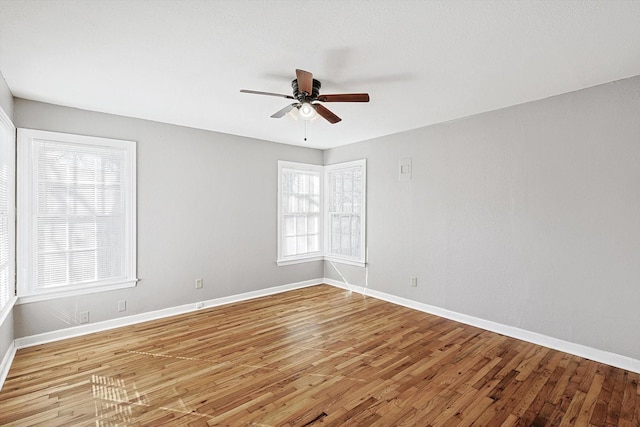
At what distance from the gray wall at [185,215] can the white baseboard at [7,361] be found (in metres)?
0.20

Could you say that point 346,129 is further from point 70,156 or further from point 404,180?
point 70,156

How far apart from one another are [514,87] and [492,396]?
2708 mm

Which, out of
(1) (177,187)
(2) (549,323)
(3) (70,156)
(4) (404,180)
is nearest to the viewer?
(2) (549,323)

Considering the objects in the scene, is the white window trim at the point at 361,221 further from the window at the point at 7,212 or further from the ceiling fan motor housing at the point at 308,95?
the window at the point at 7,212

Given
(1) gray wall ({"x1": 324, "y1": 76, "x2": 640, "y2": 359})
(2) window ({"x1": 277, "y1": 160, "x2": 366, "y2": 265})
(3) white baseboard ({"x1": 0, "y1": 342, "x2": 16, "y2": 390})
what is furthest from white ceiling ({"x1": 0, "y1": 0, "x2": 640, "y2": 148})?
(3) white baseboard ({"x1": 0, "y1": 342, "x2": 16, "y2": 390})

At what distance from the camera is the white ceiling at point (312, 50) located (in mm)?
1829

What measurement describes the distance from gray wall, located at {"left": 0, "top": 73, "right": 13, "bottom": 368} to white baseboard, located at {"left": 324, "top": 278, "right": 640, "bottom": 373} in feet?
14.1

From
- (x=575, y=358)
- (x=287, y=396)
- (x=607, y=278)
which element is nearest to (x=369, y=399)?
(x=287, y=396)

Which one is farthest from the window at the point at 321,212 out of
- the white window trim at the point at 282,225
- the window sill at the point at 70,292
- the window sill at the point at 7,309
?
the window sill at the point at 7,309

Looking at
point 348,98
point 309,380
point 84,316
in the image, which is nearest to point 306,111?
point 348,98

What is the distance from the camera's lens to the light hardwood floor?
2.11m

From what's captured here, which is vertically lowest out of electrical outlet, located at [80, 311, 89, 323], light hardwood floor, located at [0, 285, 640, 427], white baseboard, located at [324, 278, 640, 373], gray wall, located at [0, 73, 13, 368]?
light hardwood floor, located at [0, 285, 640, 427]

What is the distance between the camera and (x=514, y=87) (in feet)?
9.65

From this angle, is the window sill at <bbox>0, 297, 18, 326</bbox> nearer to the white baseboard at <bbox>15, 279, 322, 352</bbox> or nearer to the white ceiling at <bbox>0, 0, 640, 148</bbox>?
the white baseboard at <bbox>15, 279, 322, 352</bbox>
